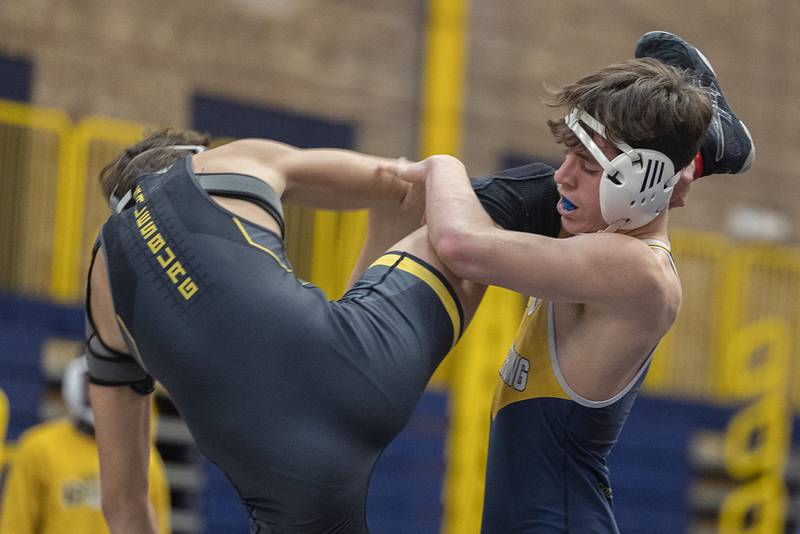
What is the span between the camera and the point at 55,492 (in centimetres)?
625

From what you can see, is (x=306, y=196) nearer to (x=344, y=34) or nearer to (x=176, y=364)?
(x=176, y=364)

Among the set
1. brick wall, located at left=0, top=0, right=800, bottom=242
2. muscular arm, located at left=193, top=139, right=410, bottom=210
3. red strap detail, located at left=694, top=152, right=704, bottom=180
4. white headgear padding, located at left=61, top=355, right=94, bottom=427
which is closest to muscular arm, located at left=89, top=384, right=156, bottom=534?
muscular arm, located at left=193, top=139, right=410, bottom=210

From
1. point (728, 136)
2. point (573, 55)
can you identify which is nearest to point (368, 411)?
point (728, 136)

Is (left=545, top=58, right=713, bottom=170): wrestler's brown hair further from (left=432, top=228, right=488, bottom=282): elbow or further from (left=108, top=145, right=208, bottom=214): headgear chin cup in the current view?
(left=108, top=145, right=208, bottom=214): headgear chin cup

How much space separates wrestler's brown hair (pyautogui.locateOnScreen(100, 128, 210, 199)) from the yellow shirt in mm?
3105

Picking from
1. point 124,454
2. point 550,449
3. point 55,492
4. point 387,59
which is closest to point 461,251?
point 550,449

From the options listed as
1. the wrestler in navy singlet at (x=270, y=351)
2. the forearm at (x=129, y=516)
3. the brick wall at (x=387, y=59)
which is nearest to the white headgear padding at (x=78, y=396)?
the forearm at (x=129, y=516)

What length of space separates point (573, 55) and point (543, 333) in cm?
1026

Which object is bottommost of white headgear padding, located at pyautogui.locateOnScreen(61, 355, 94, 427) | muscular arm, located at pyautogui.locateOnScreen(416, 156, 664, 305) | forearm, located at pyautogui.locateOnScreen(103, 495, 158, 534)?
white headgear padding, located at pyautogui.locateOnScreen(61, 355, 94, 427)

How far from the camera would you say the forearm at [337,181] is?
10.3 feet

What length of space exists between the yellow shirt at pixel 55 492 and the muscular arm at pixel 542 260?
357cm

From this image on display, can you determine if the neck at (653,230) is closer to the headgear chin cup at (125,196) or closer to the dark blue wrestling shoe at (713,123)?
the dark blue wrestling shoe at (713,123)

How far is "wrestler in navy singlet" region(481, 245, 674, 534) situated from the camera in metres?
3.31

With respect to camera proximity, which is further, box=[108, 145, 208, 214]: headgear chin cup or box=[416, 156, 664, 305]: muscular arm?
box=[108, 145, 208, 214]: headgear chin cup
